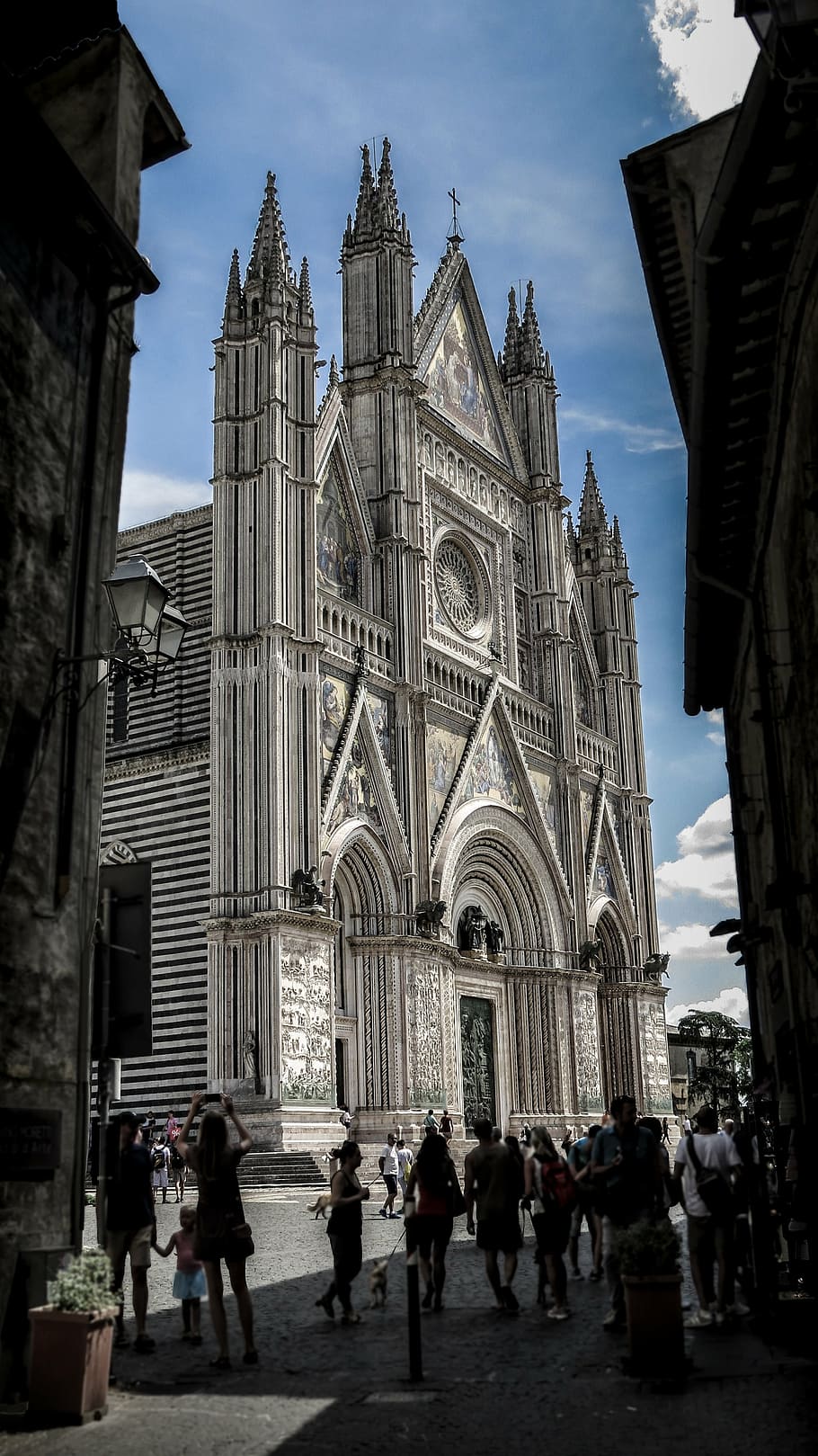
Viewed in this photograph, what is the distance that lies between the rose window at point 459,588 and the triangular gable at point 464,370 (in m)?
3.57

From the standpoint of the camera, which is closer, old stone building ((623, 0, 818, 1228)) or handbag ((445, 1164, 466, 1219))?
old stone building ((623, 0, 818, 1228))

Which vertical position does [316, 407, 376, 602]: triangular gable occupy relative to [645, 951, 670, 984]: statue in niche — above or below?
above

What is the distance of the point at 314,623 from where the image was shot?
30953 mm

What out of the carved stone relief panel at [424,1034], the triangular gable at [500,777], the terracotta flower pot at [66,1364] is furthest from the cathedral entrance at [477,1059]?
the terracotta flower pot at [66,1364]

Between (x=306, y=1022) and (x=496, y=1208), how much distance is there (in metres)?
16.8

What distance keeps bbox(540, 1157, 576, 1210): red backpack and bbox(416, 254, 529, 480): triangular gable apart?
97.6 ft

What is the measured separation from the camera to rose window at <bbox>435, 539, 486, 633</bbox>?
3947 cm

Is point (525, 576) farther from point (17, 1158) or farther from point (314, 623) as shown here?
point (17, 1158)

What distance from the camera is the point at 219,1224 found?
9.27m

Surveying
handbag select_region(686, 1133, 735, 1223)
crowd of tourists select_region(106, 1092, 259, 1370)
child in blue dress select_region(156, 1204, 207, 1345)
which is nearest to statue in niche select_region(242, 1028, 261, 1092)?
crowd of tourists select_region(106, 1092, 259, 1370)

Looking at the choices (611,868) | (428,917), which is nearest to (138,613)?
(428,917)

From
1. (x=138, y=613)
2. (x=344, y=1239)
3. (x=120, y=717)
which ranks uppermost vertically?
(x=120, y=717)

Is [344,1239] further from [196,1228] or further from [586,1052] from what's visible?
[586,1052]

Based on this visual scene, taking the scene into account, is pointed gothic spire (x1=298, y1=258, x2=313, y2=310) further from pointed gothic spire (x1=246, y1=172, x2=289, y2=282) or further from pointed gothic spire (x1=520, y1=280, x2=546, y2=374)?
pointed gothic spire (x1=520, y1=280, x2=546, y2=374)
